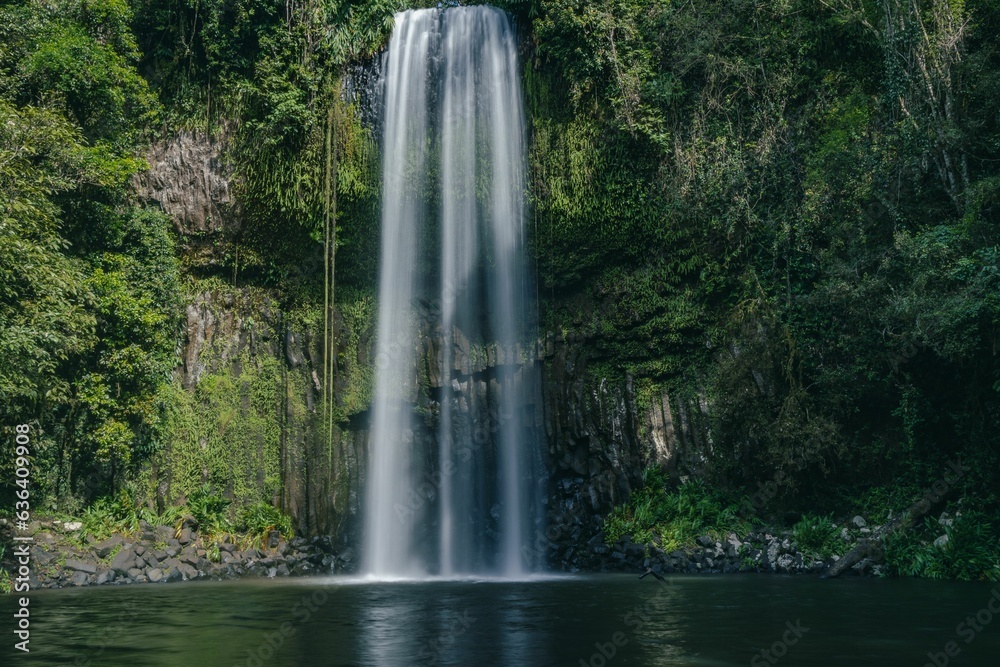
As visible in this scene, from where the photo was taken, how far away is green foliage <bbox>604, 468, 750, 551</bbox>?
19062 mm

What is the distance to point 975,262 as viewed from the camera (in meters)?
15.5

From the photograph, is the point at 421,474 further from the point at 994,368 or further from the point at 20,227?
the point at 994,368

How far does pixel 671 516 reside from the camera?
64.8ft

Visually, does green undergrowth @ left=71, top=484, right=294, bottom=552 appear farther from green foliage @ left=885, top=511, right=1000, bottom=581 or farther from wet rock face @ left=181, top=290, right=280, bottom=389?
green foliage @ left=885, top=511, right=1000, bottom=581

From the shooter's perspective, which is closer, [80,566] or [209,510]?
[80,566]

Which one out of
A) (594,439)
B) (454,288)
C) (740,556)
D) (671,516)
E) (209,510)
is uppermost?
(454,288)

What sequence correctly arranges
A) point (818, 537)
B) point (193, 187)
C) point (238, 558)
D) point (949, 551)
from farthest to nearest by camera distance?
point (193, 187)
point (238, 558)
point (818, 537)
point (949, 551)

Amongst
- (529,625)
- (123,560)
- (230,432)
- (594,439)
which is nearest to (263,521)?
(230,432)

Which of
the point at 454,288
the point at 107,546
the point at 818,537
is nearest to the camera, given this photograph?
the point at 818,537

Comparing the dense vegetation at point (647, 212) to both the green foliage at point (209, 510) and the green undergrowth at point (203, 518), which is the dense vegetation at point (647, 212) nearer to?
the green undergrowth at point (203, 518)

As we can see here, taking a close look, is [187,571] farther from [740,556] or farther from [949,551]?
[949,551]

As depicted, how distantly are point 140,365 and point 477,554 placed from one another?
9.29 meters

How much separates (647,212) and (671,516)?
765 cm

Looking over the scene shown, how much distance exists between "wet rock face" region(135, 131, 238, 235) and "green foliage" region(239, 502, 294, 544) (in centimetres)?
749
